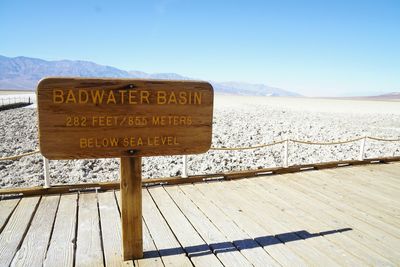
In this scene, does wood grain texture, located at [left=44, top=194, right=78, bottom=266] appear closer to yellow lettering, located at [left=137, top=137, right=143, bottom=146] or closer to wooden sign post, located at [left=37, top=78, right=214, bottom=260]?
wooden sign post, located at [left=37, top=78, right=214, bottom=260]

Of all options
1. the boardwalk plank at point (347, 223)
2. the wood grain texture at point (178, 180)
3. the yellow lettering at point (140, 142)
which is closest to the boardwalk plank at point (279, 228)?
the wood grain texture at point (178, 180)

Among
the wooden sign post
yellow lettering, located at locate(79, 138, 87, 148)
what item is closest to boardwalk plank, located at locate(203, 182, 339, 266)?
the wooden sign post

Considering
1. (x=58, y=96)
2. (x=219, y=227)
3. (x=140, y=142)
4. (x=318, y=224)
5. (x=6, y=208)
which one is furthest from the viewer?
(x=6, y=208)

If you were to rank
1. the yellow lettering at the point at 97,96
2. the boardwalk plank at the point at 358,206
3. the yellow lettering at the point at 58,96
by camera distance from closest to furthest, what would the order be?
the yellow lettering at the point at 58,96 < the yellow lettering at the point at 97,96 < the boardwalk plank at the point at 358,206

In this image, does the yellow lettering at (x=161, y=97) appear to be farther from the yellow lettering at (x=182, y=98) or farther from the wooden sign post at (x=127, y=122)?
the yellow lettering at (x=182, y=98)

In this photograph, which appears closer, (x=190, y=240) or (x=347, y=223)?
(x=190, y=240)

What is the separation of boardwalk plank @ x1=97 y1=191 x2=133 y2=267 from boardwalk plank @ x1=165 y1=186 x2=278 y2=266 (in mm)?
967

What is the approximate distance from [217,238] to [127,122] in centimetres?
188

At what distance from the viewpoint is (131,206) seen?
3.32m

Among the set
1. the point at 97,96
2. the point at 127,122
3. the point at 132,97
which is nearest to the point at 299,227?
the point at 127,122

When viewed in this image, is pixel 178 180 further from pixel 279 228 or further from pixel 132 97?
pixel 132 97

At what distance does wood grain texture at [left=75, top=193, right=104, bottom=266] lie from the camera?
3.39 meters

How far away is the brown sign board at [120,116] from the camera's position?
2891 millimetres

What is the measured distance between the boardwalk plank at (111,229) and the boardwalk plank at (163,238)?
39 cm
